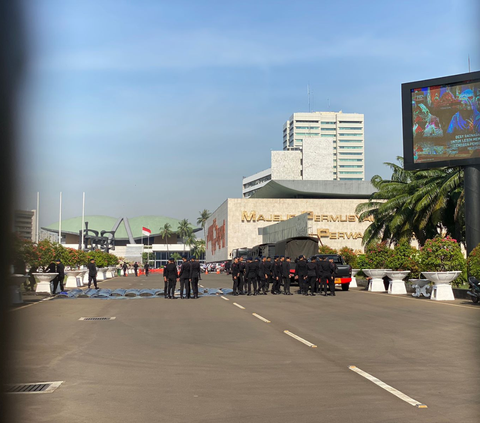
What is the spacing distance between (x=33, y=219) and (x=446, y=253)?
83.4 ft

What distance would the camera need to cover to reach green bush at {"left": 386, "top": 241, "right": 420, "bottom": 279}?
31.3 meters

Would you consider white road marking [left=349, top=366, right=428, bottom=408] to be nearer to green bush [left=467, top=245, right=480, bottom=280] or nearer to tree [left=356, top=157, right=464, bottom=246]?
green bush [left=467, top=245, right=480, bottom=280]

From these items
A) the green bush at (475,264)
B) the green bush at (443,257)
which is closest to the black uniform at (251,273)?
the green bush at (443,257)

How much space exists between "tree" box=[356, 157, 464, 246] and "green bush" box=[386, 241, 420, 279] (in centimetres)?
456

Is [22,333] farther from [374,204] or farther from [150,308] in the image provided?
[374,204]

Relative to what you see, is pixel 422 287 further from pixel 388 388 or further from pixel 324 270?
pixel 388 388

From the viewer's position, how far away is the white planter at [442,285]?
2364 cm

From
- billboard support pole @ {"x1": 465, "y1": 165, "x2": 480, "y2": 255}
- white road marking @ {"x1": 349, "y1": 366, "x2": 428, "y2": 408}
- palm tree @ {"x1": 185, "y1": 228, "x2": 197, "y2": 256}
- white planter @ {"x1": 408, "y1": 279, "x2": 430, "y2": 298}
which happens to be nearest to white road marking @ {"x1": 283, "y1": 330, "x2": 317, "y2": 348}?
white road marking @ {"x1": 349, "y1": 366, "x2": 428, "y2": 408}

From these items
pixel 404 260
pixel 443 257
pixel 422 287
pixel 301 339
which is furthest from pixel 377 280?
pixel 301 339

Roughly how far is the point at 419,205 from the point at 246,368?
97.0 ft

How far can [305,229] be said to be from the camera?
207 ft

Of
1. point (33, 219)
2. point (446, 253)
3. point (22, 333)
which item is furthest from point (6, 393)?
point (446, 253)

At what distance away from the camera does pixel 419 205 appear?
35938 mm

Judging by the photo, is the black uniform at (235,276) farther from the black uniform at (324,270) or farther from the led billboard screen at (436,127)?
the led billboard screen at (436,127)
